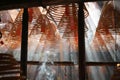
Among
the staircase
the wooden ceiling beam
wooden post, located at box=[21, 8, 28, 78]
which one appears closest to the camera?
the staircase

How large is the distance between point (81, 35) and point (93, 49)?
4.28m

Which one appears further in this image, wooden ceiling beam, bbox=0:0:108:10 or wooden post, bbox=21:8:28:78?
wooden post, bbox=21:8:28:78

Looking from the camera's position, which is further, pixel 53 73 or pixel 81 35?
pixel 53 73

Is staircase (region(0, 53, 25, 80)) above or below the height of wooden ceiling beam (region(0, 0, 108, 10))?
below

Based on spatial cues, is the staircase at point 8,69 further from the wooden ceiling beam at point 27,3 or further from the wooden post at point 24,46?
the wooden post at point 24,46

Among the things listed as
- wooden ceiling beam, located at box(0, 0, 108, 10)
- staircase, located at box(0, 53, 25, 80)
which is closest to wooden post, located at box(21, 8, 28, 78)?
wooden ceiling beam, located at box(0, 0, 108, 10)

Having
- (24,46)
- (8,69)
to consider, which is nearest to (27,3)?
(24,46)

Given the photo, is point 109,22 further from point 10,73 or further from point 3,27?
point 10,73

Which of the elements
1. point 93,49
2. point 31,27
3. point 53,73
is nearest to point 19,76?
point 31,27

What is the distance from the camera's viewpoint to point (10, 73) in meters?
1.80

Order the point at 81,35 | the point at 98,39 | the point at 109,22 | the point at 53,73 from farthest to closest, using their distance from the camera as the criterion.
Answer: the point at 53,73, the point at 98,39, the point at 109,22, the point at 81,35

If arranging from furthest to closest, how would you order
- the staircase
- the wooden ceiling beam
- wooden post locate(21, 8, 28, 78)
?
1. wooden post locate(21, 8, 28, 78)
2. the wooden ceiling beam
3. the staircase

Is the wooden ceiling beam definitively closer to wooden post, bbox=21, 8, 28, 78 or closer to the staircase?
wooden post, bbox=21, 8, 28, 78

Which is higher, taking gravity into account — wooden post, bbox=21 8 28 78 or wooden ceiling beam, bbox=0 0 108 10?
wooden ceiling beam, bbox=0 0 108 10
